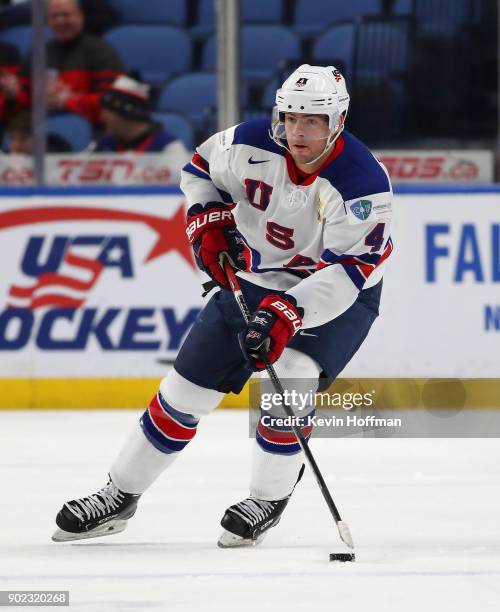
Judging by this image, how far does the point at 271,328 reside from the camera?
3.49 metres

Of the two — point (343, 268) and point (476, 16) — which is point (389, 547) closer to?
point (343, 268)

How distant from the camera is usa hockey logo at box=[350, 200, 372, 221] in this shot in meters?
3.59

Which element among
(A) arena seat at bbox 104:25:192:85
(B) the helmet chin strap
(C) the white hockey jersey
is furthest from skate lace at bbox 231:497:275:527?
(A) arena seat at bbox 104:25:192:85

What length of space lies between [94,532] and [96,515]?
0.05 meters

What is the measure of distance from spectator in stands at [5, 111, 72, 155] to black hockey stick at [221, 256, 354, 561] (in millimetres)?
2822

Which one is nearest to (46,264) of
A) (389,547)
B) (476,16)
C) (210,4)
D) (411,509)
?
(210,4)

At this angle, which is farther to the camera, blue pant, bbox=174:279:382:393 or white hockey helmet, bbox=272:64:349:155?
blue pant, bbox=174:279:382:393

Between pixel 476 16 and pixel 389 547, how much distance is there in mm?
3378

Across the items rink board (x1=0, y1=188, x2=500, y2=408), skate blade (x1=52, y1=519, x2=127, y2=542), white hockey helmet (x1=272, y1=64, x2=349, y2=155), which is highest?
white hockey helmet (x1=272, y1=64, x2=349, y2=155)

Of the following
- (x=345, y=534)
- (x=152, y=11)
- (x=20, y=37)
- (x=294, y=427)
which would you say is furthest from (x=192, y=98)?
(x=345, y=534)

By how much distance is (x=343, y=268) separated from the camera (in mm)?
3596

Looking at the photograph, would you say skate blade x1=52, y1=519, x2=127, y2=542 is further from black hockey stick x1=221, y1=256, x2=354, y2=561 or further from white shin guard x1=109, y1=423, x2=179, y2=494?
black hockey stick x1=221, y1=256, x2=354, y2=561

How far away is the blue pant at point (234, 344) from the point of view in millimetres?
3695

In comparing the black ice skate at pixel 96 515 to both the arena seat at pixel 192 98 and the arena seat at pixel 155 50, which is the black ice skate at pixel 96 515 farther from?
the arena seat at pixel 155 50
